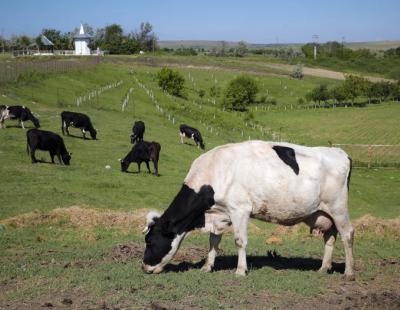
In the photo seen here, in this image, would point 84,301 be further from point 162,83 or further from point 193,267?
point 162,83

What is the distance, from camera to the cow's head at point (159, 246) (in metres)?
11.6

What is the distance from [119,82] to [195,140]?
38218 millimetres

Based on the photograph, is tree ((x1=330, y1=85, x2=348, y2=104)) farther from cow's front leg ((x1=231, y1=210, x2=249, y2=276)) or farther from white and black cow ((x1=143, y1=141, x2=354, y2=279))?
cow's front leg ((x1=231, y1=210, x2=249, y2=276))

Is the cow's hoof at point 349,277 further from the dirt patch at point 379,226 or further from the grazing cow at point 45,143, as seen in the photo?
the grazing cow at point 45,143

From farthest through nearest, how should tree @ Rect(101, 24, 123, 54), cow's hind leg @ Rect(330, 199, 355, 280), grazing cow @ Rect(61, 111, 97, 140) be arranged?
tree @ Rect(101, 24, 123, 54) → grazing cow @ Rect(61, 111, 97, 140) → cow's hind leg @ Rect(330, 199, 355, 280)

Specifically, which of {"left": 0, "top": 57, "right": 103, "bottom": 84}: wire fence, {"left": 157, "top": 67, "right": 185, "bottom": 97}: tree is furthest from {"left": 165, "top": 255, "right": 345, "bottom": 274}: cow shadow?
{"left": 157, "top": 67, "right": 185, "bottom": 97}: tree

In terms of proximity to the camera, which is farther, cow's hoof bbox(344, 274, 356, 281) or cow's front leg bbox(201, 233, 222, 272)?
cow's front leg bbox(201, 233, 222, 272)

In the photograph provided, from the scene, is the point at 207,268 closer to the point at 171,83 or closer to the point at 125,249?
the point at 125,249

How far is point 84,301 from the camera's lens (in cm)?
969

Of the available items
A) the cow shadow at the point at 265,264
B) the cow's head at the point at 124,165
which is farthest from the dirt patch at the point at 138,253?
the cow's head at the point at 124,165

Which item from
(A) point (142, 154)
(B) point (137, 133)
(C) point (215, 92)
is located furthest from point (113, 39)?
(A) point (142, 154)

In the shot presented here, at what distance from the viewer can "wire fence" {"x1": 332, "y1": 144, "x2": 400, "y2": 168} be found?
5672 cm

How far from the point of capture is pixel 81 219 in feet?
56.1

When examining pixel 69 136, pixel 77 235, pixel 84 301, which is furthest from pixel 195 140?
pixel 84 301
